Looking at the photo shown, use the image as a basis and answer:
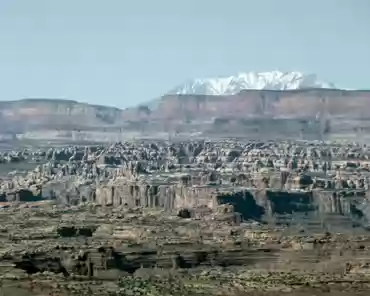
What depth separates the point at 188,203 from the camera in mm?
135500

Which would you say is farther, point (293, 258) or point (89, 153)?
point (89, 153)

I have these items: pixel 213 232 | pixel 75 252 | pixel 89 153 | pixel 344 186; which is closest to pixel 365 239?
pixel 213 232

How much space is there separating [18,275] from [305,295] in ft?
55.0

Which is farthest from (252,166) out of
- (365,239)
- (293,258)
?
(293,258)

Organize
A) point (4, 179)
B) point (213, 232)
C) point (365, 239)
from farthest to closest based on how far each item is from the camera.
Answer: point (4, 179)
point (213, 232)
point (365, 239)

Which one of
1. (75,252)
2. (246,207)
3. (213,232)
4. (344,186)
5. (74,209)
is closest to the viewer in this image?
(75,252)

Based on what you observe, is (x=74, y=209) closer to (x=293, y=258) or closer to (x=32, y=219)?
(x=32, y=219)

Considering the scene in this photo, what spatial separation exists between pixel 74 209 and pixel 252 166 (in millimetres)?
57524

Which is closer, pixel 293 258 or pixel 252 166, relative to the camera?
pixel 293 258

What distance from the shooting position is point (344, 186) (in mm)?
151375

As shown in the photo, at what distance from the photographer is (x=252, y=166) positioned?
17512 cm

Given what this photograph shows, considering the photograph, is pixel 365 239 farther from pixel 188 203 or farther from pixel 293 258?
pixel 188 203

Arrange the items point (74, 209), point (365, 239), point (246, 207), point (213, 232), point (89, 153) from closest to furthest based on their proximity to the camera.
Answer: point (365, 239)
point (213, 232)
point (74, 209)
point (246, 207)
point (89, 153)

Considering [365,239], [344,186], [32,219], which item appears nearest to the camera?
[365,239]
